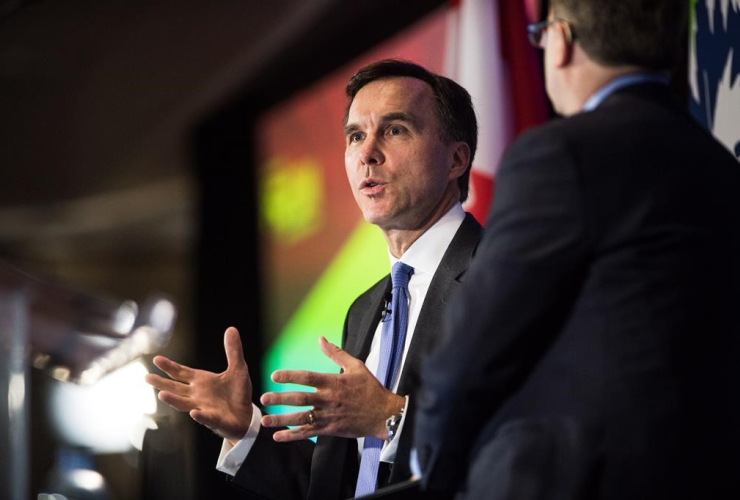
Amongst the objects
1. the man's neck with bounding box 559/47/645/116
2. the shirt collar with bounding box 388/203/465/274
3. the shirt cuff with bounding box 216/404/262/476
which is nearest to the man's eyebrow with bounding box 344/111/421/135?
the shirt collar with bounding box 388/203/465/274

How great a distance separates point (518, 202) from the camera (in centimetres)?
111

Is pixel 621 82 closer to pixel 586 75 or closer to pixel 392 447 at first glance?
pixel 586 75

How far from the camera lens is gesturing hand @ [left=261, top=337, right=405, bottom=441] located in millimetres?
1509

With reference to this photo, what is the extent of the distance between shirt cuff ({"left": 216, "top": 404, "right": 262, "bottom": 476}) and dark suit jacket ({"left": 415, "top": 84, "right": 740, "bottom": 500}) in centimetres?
91

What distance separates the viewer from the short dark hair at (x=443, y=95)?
7.14ft

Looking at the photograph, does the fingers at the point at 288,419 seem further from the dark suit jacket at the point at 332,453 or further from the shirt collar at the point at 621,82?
the shirt collar at the point at 621,82

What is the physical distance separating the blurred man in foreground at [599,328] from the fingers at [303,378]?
0.38 meters

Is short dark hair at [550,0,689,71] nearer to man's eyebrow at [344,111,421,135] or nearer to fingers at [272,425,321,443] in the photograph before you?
fingers at [272,425,321,443]

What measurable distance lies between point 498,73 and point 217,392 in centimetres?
188

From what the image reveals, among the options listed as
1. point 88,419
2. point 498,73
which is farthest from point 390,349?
point 88,419

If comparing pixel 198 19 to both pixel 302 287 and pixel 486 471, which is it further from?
pixel 486 471

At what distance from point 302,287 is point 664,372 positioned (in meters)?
3.87

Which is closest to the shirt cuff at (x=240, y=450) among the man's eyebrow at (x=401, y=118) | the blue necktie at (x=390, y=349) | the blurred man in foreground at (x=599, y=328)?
the blue necktie at (x=390, y=349)

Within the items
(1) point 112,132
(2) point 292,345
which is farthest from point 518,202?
(1) point 112,132
